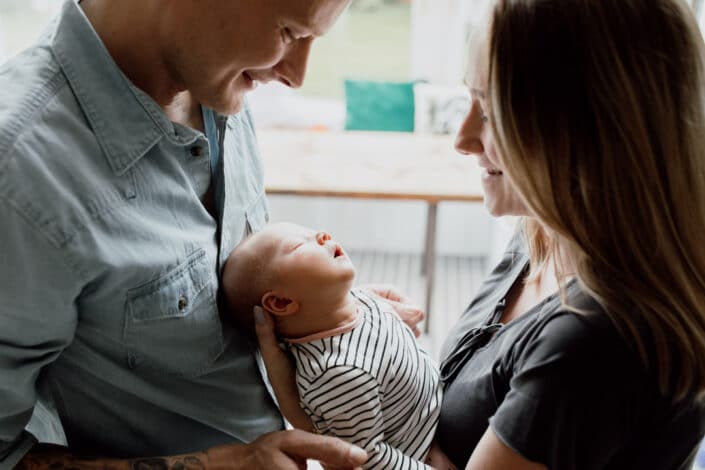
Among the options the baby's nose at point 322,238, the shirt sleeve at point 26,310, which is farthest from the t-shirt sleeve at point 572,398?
the shirt sleeve at point 26,310

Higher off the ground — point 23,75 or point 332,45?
point 23,75

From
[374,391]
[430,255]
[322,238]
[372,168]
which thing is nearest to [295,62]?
[322,238]

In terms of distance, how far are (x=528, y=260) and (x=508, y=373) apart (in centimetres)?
34

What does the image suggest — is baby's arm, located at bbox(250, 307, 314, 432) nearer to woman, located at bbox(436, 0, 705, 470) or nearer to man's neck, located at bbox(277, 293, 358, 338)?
man's neck, located at bbox(277, 293, 358, 338)

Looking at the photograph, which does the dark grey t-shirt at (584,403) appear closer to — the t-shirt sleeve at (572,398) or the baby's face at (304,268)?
the t-shirt sleeve at (572,398)

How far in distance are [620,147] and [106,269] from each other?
2.35 ft

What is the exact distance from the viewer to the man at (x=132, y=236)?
2.97 feet

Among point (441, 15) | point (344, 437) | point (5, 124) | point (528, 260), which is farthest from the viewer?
point (441, 15)

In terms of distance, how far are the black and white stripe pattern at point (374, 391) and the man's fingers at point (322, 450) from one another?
0.10 metres

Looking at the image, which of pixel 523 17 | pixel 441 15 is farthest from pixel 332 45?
pixel 523 17

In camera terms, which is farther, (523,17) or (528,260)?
(528,260)

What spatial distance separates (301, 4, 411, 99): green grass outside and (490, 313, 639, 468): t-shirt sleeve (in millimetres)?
3526

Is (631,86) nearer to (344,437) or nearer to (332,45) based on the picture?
(344,437)

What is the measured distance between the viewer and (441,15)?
413 cm
